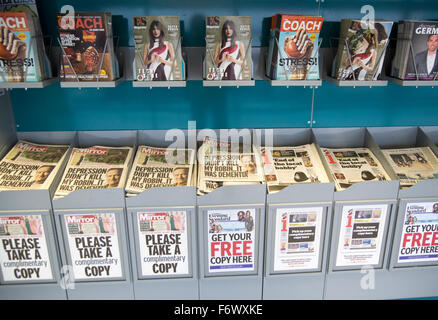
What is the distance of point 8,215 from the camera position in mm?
1924

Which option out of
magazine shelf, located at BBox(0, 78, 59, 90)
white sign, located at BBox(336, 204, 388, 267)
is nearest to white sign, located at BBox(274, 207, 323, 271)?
white sign, located at BBox(336, 204, 388, 267)

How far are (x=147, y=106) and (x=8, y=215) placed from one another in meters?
0.94

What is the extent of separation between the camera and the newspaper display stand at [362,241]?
1992 millimetres

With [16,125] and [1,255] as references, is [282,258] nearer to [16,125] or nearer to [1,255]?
[1,255]

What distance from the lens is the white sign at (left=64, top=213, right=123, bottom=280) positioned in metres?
1.96

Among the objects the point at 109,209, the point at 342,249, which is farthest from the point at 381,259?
the point at 109,209

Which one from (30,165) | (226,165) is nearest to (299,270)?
(226,165)

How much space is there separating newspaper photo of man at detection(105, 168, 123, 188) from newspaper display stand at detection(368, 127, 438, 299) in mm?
1467

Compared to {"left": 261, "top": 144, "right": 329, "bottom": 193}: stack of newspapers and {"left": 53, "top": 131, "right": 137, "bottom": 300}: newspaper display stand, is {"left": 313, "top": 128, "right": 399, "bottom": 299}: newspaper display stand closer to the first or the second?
{"left": 261, "top": 144, "right": 329, "bottom": 193}: stack of newspapers

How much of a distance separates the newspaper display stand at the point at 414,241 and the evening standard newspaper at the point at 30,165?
184 cm

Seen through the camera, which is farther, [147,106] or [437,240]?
[147,106]

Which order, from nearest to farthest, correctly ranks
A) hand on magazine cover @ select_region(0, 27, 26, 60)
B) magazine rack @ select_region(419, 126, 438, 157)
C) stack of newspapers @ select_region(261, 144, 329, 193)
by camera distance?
hand on magazine cover @ select_region(0, 27, 26, 60)
stack of newspapers @ select_region(261, 144, 329, 193)
magazine rack @ select_region(419, 126, 438, 157)

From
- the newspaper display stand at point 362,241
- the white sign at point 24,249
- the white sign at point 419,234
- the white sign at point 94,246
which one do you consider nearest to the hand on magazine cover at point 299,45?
the newspaper display stand at point 362,241

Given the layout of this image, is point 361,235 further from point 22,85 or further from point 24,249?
point 22,85
